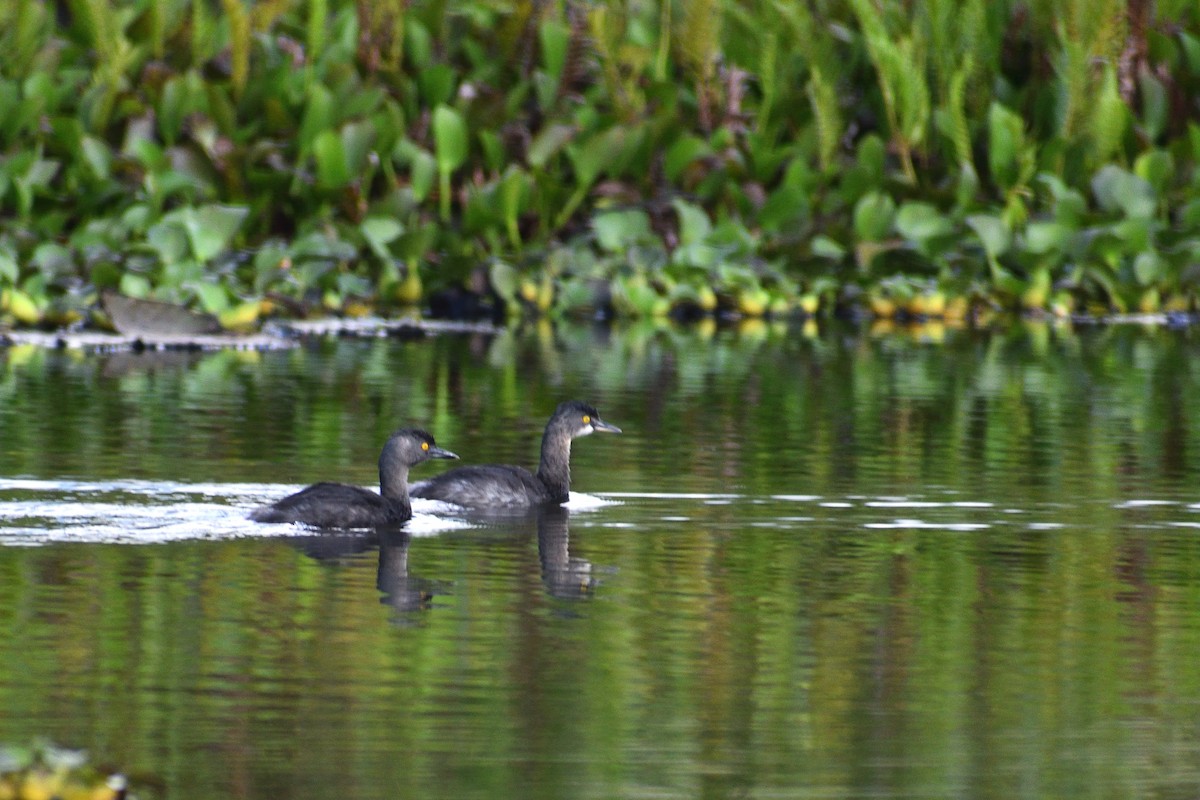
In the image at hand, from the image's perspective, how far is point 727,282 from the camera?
25.2m

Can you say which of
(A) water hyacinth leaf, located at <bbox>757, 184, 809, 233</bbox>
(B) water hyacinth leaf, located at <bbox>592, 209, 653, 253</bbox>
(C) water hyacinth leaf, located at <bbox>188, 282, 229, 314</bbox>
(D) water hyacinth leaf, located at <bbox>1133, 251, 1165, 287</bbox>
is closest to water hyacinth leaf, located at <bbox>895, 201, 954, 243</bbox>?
(A) water hyacinth leaf, located at <bbox>757, 184, 809, 233</bbox>

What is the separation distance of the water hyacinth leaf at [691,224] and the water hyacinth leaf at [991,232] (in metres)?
2.50

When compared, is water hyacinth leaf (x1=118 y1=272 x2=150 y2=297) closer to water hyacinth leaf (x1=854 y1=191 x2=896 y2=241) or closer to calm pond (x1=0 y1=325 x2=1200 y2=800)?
calm pond (x1=0 y1=325 x2=1200 y2=800)

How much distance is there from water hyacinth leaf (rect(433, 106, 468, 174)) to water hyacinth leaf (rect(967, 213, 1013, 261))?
483 centimetres

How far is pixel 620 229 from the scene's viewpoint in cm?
2562

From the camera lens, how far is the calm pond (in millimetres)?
6988

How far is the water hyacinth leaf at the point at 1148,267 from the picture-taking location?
81.8 feet

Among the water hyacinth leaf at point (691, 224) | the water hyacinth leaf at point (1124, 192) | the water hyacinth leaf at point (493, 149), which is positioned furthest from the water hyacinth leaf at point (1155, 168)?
the water hyacinth leaf at point (493, 149)

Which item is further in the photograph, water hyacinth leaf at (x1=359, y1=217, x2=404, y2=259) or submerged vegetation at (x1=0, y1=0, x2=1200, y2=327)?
submerged vegetation at (x1=0, y1=0, x2=1200, y2=327)

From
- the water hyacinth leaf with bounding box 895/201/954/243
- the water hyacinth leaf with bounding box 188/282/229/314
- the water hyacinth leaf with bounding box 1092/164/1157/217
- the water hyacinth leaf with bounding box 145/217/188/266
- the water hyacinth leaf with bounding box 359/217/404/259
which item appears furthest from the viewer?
the water hyacinth leaf with bounding box 1092/164/1157/217

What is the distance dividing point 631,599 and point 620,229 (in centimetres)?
1624

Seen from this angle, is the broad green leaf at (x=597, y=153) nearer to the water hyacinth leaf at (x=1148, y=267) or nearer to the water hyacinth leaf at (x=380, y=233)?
the water hyacinth leaf at (x=380, y=233)

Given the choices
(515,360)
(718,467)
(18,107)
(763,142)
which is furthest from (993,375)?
(18,107)

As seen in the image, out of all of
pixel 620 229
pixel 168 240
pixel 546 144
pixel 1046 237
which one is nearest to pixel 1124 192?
pixel 1046 237
